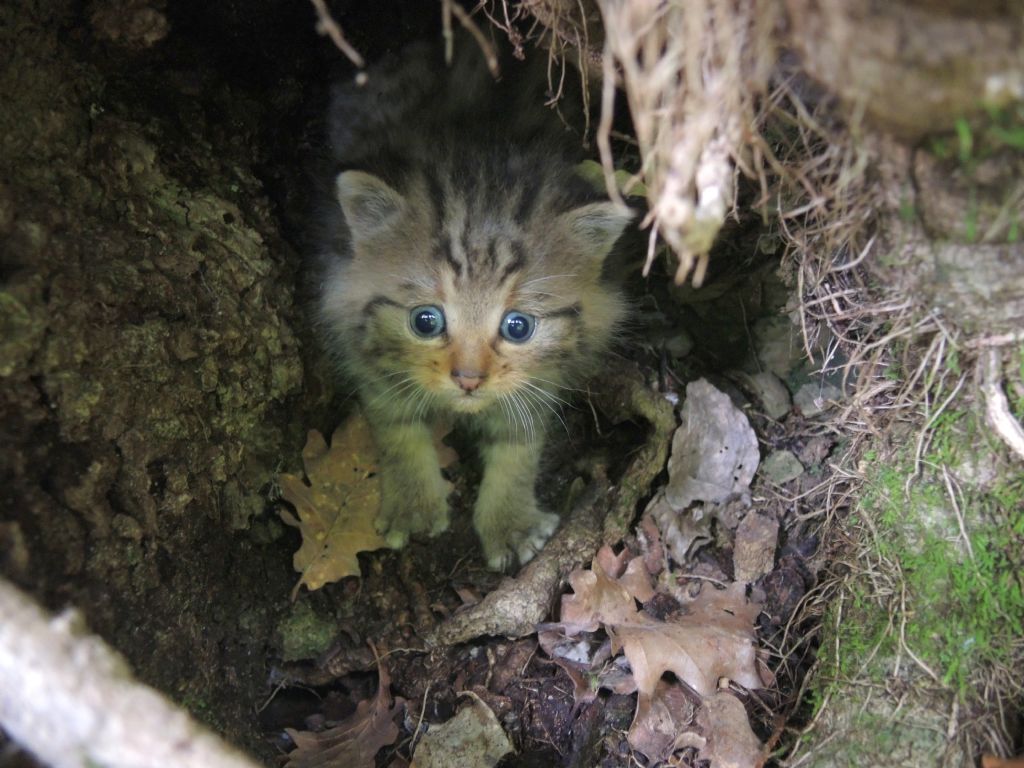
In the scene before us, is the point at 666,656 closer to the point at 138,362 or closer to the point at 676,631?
the point at 676,631

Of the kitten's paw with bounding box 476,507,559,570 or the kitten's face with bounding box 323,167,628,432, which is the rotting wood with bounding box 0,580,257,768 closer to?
the kitten's face with bounding box 323,167,628,432

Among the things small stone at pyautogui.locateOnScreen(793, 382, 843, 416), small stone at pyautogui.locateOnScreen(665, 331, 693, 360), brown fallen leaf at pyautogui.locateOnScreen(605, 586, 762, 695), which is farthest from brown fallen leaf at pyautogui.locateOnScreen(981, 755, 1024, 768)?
small stone at pyautogui.locateOnScreen(665, 331, 693, 360)

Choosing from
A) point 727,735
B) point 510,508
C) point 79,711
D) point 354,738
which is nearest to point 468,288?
point 510,508

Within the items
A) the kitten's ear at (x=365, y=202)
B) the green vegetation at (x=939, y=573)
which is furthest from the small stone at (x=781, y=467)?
the kitten's ear at (x=365, y=202)

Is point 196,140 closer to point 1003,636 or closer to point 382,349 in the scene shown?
point 382,349

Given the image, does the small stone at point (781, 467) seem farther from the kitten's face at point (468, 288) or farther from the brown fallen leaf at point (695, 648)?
the kitten's face at point (468, 288)

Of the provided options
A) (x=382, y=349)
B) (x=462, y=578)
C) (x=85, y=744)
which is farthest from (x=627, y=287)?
(x=85, y=744)
